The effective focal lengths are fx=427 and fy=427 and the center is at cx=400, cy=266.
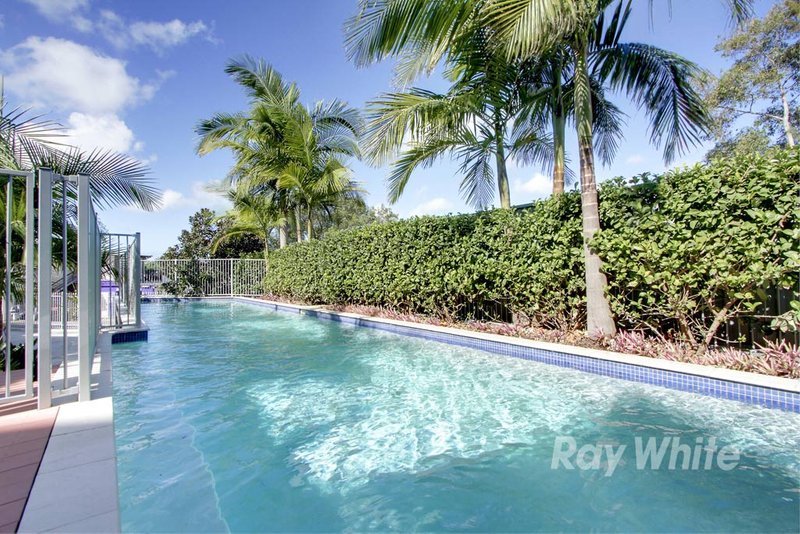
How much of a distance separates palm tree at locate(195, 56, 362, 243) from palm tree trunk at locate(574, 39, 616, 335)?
30.9ft

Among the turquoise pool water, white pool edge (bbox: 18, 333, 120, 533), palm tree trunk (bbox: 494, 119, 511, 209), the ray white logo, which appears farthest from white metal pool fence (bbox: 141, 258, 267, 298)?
the ray white logo

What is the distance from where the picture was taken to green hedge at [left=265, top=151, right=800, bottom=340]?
4.62 m

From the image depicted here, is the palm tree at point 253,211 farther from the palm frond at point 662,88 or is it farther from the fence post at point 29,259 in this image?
the fence post at point 29,259

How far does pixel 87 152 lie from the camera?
19.9 feet

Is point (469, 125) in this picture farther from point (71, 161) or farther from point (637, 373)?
point (71, 161)

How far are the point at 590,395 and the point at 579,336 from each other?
1.93 m

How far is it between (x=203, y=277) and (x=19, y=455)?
68.4ft

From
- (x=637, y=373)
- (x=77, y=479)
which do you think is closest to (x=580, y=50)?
(x=637, y=373)

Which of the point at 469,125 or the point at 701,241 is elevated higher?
the point at 469,125

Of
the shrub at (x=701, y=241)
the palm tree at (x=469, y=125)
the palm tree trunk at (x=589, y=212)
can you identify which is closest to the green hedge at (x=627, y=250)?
the shrub at (x=701, y=241)

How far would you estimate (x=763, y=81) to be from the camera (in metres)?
18.7

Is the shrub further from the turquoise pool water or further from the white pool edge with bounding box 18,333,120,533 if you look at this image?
the white pool edge with bounding box 18,333,120,533

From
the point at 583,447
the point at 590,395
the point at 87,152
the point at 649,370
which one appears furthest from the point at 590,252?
the point at 87,152

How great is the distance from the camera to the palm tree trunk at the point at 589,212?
604cm
